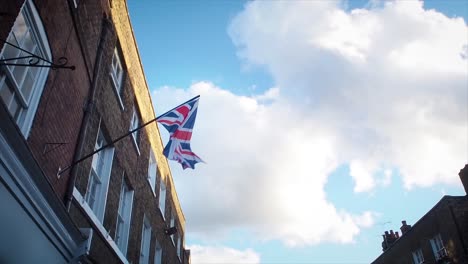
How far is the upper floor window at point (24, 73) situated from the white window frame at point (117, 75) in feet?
15.3

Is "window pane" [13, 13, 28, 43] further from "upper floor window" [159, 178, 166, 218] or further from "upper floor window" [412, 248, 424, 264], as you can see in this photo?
"upper floor window" [412, 248, 424, 264]

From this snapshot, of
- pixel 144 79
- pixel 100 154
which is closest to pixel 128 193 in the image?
pixel 100 154

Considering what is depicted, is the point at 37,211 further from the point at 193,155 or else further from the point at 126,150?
the point at 126,150

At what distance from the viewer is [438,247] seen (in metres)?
25.6

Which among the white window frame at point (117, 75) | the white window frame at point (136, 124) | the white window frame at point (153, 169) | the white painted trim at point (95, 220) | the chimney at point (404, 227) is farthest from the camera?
the chimney at point (404, 227)

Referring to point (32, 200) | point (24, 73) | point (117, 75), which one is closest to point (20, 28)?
point (24, 73)

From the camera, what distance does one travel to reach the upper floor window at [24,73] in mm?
6215

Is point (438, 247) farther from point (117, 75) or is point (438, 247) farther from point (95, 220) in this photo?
point (95, 220)

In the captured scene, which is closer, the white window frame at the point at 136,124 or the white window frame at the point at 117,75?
the white window frame at the point at 117,75

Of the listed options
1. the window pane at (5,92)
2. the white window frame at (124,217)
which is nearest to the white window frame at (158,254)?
the white window frame at (124,217)

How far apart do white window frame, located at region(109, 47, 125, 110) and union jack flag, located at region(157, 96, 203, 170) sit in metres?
2.52

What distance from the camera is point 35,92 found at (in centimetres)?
704

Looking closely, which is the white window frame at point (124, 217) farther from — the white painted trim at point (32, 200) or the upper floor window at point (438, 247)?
the upper floor window at point (438, 247)

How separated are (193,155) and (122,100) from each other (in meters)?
3.54
